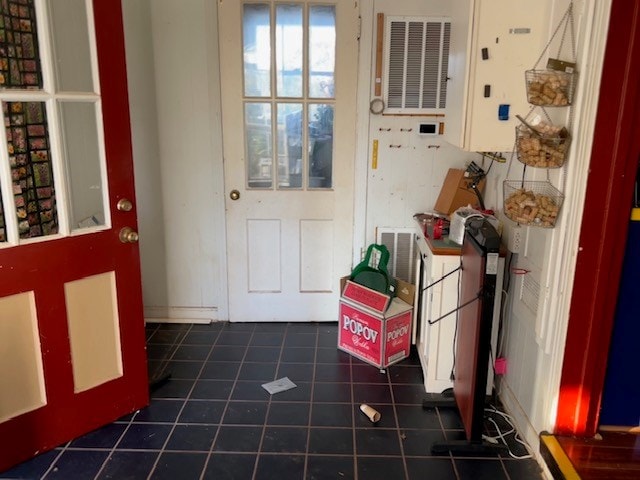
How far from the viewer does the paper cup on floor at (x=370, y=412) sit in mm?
2408

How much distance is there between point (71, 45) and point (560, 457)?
8.13ft

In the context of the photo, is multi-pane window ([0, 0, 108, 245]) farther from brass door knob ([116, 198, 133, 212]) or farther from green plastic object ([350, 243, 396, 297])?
green plastic object ([350, 243, 396, 297])

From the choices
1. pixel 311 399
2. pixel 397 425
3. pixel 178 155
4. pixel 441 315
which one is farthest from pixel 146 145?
pixel 397 425

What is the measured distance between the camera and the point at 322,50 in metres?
3.14

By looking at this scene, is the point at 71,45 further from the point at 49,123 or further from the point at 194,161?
the point at 194,161

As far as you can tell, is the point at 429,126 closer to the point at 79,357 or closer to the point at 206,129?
the point at 206,129

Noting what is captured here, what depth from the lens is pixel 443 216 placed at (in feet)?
10.1

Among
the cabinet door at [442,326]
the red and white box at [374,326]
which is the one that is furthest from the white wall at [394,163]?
the cabinet door at [442,326]

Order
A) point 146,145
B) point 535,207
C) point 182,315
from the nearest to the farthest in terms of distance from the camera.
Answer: point 535,207 < point 146,145 < point 182,315

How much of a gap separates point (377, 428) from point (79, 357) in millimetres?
1353

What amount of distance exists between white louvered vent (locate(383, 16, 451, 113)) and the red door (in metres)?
1.61

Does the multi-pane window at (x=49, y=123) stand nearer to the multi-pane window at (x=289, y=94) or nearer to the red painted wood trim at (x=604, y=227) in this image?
the multi-pane window at (x=289, y=94)

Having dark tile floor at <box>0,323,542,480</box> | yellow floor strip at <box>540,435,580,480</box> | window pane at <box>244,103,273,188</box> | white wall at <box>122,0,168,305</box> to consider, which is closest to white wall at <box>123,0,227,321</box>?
white wall at <box>122,0,168,305</box>

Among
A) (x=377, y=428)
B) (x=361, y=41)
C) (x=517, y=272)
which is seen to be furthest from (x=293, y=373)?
(x=361, y=41)
